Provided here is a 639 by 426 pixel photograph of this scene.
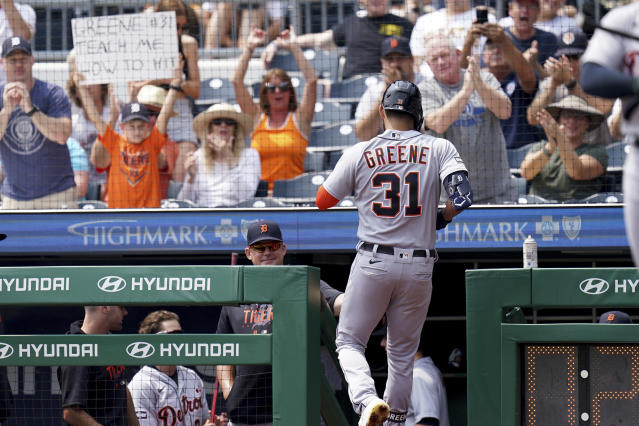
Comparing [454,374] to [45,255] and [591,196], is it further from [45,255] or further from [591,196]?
[45,255]

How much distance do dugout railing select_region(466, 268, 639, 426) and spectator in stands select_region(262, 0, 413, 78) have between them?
180 inches

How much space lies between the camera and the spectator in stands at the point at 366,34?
819cm

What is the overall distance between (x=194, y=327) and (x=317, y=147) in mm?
1848

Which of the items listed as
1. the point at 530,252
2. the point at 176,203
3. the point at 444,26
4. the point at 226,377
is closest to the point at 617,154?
the point at 444,26

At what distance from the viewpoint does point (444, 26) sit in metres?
7.95

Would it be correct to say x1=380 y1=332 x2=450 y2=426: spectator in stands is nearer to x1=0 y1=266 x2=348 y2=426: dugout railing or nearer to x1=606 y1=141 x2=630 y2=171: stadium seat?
x1=606 y1=141 x2=630 y2=171: stadium seat

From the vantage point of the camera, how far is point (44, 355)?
386cm

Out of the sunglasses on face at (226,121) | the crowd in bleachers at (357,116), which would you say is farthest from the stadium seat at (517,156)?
the sunglasses on face at (226,121)

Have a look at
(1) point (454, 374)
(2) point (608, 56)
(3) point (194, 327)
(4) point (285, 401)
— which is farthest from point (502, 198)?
(2) point (608, 56)

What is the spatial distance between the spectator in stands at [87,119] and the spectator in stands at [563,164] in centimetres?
339

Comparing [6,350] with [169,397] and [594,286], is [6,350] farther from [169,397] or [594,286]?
[594,286]

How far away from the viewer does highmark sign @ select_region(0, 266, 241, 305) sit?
382 centimetres

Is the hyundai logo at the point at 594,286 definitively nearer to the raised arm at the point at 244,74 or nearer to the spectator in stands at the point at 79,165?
the raised arm at the point at 244,74

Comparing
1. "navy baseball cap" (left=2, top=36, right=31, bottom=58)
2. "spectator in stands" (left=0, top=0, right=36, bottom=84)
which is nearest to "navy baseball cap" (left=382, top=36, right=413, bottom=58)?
"navy baseball cap" (left=2, top=36, right=31, bottom=58)
